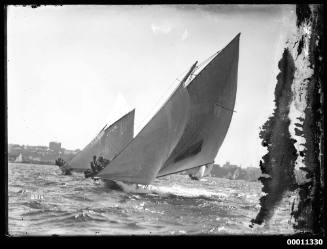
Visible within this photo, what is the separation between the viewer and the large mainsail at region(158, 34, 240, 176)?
49.0 feet

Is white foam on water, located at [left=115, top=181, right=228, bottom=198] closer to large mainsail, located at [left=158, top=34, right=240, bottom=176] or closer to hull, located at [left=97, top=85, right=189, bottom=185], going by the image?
hull, located at [left=97, top=85, right=189, bottom=185]

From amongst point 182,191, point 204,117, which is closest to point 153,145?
point 182,191

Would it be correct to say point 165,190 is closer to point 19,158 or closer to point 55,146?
point 55,146

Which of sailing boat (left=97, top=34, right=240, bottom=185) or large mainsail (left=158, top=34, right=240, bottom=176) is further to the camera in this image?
large mainsail (left=158, top=34, right=240, bottom=176)

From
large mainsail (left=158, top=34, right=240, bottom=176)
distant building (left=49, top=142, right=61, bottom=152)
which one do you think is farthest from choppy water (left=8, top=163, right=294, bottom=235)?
large mainsail (left=158, top=34, right=240, bottom=176)

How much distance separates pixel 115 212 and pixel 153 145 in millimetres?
3454

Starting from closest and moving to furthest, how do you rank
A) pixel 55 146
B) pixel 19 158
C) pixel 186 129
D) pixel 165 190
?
pixel 19 158
pixel 55 146
pixel 165 190
pixel 186 129

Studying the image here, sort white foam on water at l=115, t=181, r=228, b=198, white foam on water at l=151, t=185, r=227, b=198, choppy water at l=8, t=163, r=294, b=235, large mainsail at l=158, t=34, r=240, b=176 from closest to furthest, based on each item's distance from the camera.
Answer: choppy water at l=8, t=163, r=294, b=235
white foam on water at l=115, t=181, r=228, b=198
white foam on water at l=151, t=185, r=227, b=198
large mainsail at l=158, t=34, r=240, b=176

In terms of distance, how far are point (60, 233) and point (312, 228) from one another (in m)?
5.36

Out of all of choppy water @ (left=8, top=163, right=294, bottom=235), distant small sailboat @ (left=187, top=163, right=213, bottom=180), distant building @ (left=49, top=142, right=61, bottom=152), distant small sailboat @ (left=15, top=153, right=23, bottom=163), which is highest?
distant building @ (left=49, top=142, right=61, bottom=152)

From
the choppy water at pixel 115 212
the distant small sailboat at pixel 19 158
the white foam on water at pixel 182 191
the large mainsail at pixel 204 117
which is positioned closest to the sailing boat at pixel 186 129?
the large mainsail at pixel 204 117

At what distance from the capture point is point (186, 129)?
15.6 m
